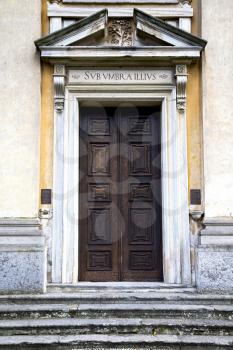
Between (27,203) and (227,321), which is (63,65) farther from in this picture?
(227,321)

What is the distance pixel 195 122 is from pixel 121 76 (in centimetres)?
127

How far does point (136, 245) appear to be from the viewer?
733 cm

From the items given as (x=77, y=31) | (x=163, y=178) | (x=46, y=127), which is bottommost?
(x=163, y=178)

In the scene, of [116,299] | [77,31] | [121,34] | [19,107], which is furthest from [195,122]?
[116,299]

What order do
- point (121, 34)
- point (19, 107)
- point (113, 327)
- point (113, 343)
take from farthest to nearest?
point (121, 34), point (19, 107), point (113, 327), point (113, 343)

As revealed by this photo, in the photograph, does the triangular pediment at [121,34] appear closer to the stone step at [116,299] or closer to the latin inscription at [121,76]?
the latin inscription at [121,76]

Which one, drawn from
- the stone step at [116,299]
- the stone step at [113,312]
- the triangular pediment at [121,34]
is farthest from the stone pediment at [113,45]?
the stone step at [113,312]

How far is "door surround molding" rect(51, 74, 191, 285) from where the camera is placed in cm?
689

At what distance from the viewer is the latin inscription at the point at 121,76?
7129 millimetres

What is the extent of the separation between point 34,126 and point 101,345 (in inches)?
122

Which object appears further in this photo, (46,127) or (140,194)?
(140,194)

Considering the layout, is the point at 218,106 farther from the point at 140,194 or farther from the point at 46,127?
the point at 46,127

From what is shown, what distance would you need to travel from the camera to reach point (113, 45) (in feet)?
23.4

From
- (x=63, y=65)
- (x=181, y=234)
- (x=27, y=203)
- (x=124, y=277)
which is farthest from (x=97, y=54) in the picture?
(x=124, y=277)
